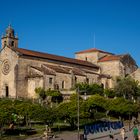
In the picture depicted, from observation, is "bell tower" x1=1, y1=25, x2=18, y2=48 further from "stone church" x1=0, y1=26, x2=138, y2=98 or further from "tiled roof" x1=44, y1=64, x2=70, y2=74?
"tiled roof" x1=44, y1=64, x2=70, y2=74

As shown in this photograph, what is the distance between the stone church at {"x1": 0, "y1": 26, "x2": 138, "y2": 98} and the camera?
6712 centimetres

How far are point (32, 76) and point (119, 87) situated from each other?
1735 centimetres

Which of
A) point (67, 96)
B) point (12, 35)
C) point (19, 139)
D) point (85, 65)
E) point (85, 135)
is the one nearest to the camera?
point (85, 135)

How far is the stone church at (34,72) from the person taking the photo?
67.1m

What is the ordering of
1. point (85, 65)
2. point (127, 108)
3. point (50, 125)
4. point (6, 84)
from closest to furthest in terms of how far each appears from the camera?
point (50, 125) → point (127, 108) → point (6, 84) → point (85, 65)

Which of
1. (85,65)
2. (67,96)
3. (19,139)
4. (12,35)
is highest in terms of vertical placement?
(12,35)

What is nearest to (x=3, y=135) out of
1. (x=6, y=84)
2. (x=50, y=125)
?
(x=50, y=125)

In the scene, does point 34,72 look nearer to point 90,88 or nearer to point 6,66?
point 6,66

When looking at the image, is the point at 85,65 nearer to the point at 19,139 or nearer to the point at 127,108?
the point at 127,108

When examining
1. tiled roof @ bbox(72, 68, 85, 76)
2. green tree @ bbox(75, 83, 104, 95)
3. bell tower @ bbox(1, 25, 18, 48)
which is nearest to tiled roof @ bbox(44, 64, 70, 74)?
tiled roof @ bbox(72, 68, 85, 76)

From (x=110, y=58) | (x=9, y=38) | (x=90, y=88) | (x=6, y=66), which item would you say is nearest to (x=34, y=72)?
(x=6, y=66)

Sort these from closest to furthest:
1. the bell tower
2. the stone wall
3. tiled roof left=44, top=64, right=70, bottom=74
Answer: the stone wall
tiled roof left=44, top=64, right=70, bottom=74
the bell tower

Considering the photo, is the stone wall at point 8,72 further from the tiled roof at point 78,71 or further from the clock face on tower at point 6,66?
the tiled roof at point 78,71

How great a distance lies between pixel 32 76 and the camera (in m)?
67.3
